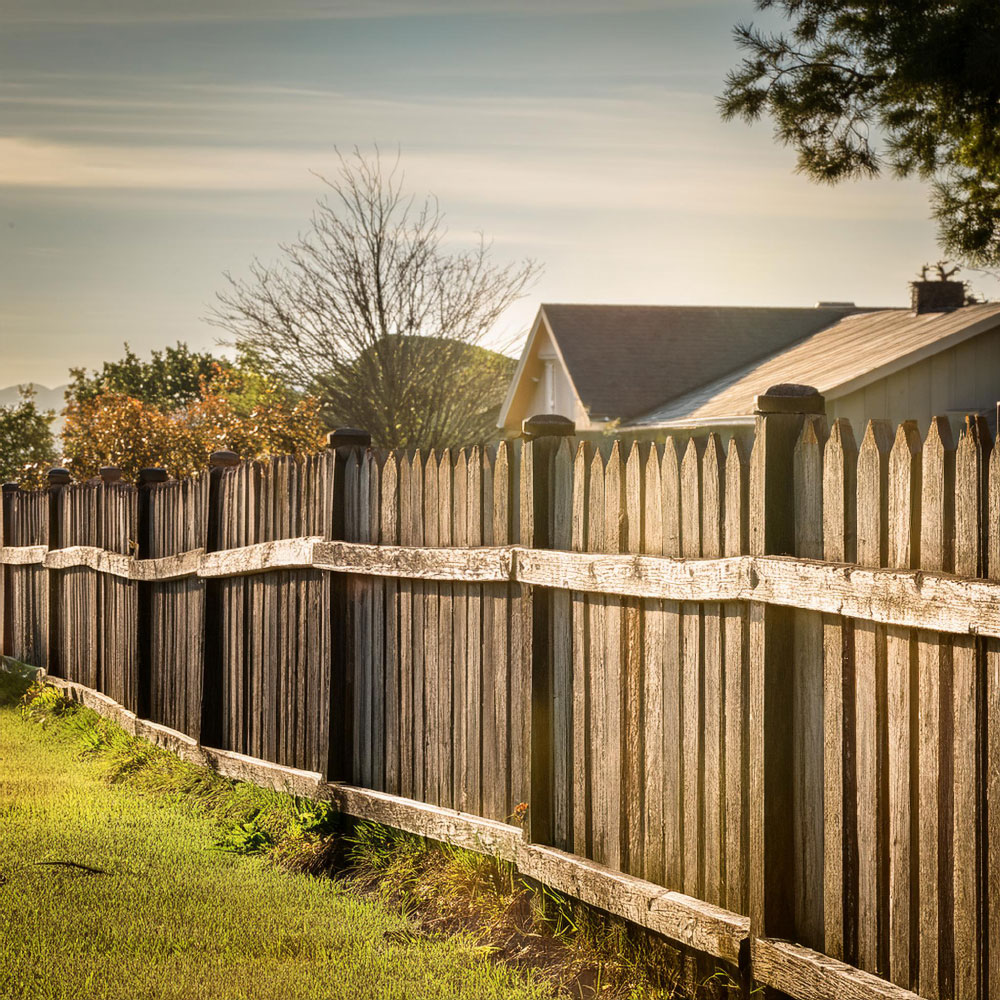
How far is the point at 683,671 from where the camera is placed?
464 cm

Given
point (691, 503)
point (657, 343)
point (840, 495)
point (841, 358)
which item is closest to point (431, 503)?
point (691, 503)

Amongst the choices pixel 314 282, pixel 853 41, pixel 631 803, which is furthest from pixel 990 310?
pixel 631 803

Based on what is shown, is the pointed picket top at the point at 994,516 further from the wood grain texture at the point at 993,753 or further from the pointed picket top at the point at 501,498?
the pointed picket top at the point at 501,498

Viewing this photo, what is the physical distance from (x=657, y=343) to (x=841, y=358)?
6165mm

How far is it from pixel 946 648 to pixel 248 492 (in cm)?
522

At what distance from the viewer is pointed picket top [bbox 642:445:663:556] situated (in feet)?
15.6

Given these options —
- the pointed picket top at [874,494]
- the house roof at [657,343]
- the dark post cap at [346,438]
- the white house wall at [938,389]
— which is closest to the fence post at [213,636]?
the dark post cap at [346,438]

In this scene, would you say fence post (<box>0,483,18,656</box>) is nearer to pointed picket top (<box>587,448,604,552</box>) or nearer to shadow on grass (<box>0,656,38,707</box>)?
shadow on grass (<box>0,656,38,707</box>)

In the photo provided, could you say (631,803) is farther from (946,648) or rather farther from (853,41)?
(853,41)

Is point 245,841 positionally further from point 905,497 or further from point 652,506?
point 905,497

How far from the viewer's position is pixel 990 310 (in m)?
24.2

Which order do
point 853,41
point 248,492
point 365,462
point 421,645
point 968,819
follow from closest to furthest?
point 968,819 < point 421,645 < point 365,462 < point 248,492 < point 853,41

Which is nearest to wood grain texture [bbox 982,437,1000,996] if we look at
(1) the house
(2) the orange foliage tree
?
(2) the orange foliage tree

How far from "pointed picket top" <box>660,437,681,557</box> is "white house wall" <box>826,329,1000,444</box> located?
18.8 metres
